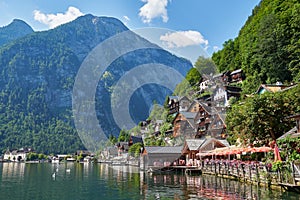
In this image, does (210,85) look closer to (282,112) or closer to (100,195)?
(282,112)

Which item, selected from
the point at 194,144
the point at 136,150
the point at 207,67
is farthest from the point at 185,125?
the point at 207,67

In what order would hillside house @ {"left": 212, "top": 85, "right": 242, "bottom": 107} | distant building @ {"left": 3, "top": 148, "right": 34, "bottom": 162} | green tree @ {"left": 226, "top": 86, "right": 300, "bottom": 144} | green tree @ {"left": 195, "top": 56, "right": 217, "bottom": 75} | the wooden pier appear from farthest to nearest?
distant building @ {"left": 3, "top": 148, "right": 34, "bottom": 162}, green tree @ {"left": 195, "top": 56, "right": 217, "bottom": 75}, hillside house @ {"left": 212, "top": 85, "right": 242, "bottom": 107}, green tree @ {"left": 226, "top": 86, "right": 300, "bottom": 144}, the wooden pier

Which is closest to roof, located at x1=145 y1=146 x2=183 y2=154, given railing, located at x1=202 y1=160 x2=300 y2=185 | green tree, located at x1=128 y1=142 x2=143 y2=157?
railing, located at x1=202 y1=160 x2=300 y2=185

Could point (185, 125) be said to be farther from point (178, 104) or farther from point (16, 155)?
point (16, 155)

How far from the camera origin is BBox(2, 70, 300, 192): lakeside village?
79.0 feet

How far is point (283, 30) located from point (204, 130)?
2395 centimetres

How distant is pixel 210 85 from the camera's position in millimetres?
83250

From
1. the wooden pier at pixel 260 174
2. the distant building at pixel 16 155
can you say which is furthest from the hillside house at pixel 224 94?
the distant building at pixel 16 155

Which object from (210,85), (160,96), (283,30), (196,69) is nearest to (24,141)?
(160,96)

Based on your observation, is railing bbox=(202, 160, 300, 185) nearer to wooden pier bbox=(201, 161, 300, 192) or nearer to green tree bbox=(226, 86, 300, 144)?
wooden pier bbox=(201, 161, 300, 192)

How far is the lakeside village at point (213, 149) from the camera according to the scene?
24078mm

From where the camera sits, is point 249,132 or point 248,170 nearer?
point 248,170

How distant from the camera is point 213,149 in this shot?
45656 mm

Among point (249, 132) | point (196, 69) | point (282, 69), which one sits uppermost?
point (196, 69)
